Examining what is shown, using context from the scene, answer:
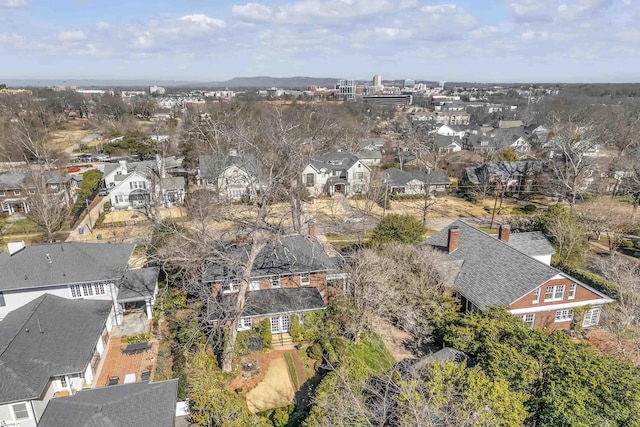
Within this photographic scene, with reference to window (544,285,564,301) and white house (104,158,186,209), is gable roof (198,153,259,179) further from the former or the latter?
window (544,285,564,301)

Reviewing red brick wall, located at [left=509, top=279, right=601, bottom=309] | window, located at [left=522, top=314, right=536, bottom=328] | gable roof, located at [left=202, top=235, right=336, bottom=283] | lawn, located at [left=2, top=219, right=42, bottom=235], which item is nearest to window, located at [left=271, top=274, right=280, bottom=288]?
gable roof, located at [left=202, top=235, right=336, bottom=283]

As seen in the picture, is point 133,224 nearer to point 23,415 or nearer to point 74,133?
point 23,415

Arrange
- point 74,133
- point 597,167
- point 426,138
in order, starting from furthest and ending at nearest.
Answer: point 74,133, point 426,138, point 597,167

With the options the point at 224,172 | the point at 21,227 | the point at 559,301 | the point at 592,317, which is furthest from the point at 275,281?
the point at 21,227

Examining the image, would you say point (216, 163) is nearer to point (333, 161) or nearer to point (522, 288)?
point (333, 161)

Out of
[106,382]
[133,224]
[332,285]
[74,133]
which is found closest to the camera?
[106,382]

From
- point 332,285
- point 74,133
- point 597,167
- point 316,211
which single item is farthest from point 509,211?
point 74,133

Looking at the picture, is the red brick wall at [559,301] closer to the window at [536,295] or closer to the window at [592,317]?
the window at [536,295]

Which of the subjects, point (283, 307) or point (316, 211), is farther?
point (316, 211)
